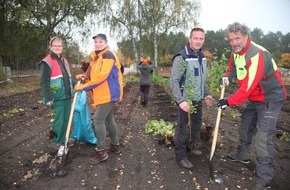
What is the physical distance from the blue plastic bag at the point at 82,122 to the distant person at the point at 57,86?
36cm

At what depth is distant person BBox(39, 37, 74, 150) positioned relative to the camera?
15.1 feet

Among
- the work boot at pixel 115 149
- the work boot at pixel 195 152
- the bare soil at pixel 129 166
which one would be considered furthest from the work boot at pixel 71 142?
the work boot at pixel 195 152

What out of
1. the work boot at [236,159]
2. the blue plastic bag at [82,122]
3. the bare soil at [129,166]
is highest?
the blue plastic bag at [82,122]

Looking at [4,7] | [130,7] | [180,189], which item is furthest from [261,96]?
[130,7]

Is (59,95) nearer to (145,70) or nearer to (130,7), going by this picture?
(145,70)

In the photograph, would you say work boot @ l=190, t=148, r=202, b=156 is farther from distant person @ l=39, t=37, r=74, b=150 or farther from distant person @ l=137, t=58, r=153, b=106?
distant person @ l=137, t=58, r=153, b=106

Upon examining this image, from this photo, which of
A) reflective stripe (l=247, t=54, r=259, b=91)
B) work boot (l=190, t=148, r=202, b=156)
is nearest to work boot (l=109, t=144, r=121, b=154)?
work boot (l=190, t=148, r=202, b=156)

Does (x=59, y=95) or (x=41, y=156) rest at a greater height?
(x=59, y=95)

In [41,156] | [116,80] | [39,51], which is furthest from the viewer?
[39,51]

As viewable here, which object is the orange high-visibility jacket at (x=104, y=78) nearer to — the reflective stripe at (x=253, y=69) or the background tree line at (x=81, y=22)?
the reflective stripe at (x=253, y=69)

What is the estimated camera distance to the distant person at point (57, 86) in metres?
4.61

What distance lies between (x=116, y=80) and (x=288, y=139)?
390 cm

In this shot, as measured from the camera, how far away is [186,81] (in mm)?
4348

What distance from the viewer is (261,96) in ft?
12.7
